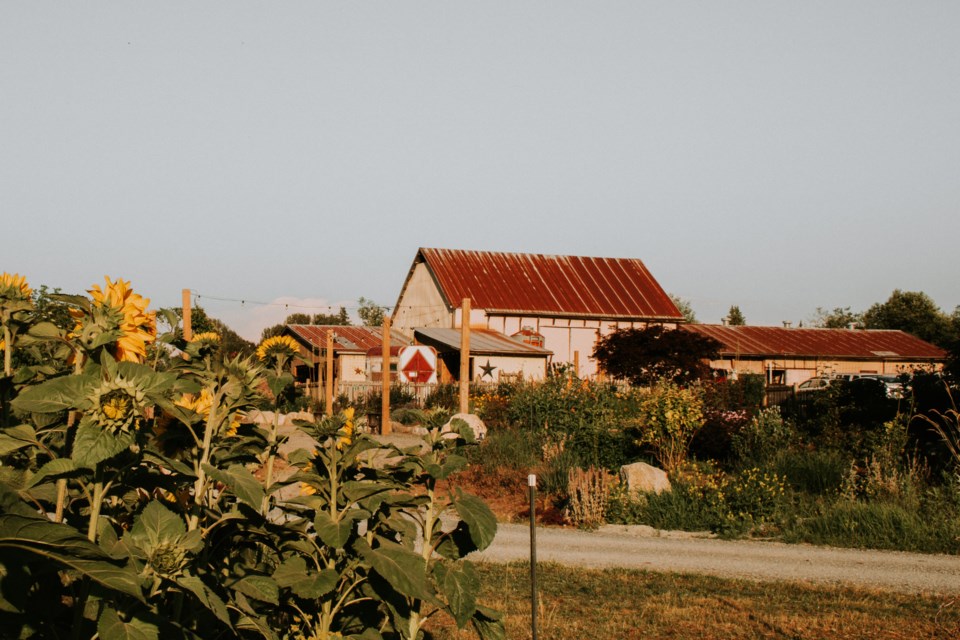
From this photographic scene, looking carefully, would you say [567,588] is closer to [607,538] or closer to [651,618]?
[651,618]

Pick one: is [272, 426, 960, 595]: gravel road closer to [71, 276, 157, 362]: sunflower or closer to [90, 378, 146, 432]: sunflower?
[71, 276, 157, 362]: sunflower

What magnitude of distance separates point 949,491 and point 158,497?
1160 centimetres

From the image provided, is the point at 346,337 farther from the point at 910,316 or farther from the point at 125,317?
the point at 910,316

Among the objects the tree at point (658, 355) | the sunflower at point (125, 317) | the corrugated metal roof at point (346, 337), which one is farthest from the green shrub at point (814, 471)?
the corrugated metal roof at point (346, 337)

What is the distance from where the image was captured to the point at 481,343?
36.2 metres

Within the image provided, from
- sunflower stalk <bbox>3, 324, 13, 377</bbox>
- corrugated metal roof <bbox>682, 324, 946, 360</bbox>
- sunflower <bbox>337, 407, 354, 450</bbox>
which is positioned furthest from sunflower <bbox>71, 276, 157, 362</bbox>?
corrugated metal roof <bbox>682, 324, 946, 360</bbox>

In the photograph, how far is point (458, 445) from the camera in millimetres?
3355

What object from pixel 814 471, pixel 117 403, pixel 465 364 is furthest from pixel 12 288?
pixel 465 364

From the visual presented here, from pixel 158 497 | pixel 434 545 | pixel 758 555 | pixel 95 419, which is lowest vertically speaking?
pixel 758 555

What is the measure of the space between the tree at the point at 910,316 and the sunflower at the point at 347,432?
77208mm

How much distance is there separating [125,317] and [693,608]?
6.06 metres

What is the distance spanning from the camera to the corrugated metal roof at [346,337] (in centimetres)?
4075

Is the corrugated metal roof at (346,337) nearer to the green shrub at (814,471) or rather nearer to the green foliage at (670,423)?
A: the green foliage at (670,423)

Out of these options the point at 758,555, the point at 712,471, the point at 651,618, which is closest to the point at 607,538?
the point at 758,555
